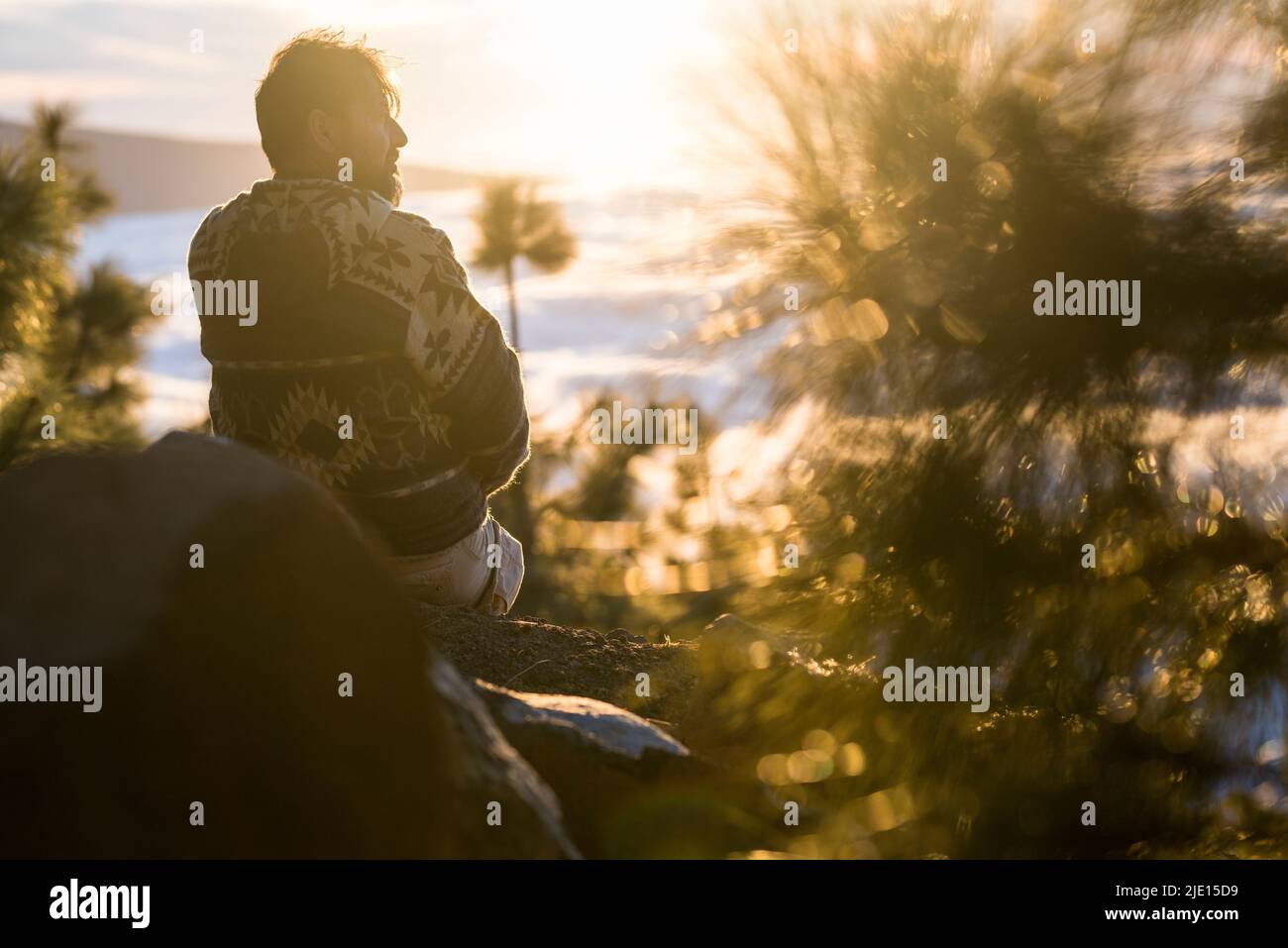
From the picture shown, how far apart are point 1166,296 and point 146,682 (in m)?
1.59

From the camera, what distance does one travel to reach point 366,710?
1.69 metres

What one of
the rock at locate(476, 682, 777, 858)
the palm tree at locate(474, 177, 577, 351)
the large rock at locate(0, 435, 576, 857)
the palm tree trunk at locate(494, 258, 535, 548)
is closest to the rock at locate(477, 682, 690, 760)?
the rock at locate(476, 682, 777, 858)

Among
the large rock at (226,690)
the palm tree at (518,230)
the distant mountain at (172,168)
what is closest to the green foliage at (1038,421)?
the large rock at (226,690)

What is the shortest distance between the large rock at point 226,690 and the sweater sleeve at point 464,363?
1.24 meters

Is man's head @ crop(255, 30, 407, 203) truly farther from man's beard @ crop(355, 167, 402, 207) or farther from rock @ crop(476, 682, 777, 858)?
rock @ crop(476, 682, 777, 858)

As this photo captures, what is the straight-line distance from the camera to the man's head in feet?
9.83

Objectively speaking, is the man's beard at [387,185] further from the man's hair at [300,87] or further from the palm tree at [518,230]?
the palm tree at [518,230]

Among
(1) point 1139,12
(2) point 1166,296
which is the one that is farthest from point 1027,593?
(1) point 1139,12

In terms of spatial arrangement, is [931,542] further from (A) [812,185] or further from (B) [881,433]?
(A) [812,185]

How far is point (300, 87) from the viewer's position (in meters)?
2.99
